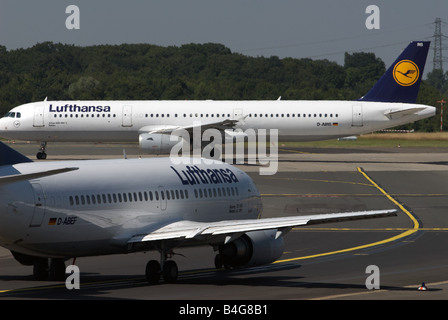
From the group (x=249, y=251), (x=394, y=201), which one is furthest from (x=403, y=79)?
(x=249, y=251)

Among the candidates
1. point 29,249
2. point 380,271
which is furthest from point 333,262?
point 29,249

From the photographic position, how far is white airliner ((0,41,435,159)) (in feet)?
236

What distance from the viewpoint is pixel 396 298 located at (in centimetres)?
2227

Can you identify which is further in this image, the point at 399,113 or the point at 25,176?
the point at 399,113

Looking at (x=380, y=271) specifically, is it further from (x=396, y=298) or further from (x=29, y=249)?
(x=29, y=249)

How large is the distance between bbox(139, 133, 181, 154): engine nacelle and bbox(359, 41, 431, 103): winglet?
17771 mm

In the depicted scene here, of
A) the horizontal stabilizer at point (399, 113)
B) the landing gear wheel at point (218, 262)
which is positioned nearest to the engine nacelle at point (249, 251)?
the landing gear wheel at point (218, 262)

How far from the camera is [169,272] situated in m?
25.1

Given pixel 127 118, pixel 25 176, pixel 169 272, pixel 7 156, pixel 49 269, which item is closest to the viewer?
pixel 25 176

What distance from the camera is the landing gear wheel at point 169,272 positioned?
25078mm

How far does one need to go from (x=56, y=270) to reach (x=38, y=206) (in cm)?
383

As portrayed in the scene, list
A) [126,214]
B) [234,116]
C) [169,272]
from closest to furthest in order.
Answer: [126,214]
[169,272]
[234,116]

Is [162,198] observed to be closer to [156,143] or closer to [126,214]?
[126,214]

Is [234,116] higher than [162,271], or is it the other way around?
[234,116]
